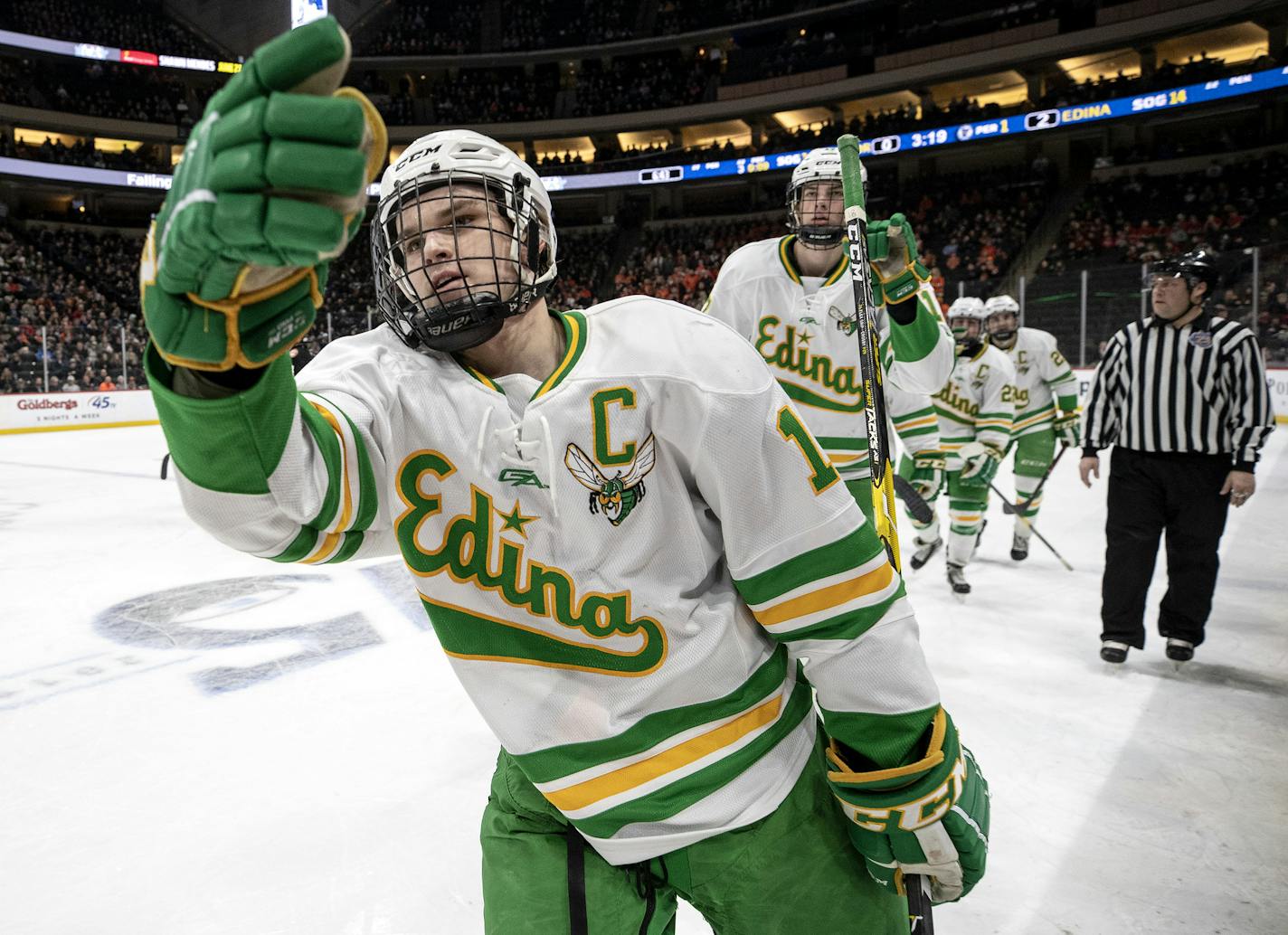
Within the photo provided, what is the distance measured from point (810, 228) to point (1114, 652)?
2.06 m

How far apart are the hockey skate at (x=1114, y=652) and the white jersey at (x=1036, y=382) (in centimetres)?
260

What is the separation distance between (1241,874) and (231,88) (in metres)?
2.42

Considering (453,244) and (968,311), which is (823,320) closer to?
(453,244)

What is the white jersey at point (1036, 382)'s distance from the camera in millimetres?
5824

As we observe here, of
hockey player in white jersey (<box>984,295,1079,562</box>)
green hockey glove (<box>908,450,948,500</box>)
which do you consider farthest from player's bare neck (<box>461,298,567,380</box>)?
hockey player in white jersey (<box>984,295,1079,562</box>)

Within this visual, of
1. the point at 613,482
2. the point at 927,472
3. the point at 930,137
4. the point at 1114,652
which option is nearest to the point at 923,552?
the point at 927,472

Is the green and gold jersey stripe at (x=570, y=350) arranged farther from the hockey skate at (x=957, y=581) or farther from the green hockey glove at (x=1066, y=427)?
the green hockey glove at (x=1066, y=427)

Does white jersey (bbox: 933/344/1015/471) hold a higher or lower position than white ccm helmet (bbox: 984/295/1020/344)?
lower

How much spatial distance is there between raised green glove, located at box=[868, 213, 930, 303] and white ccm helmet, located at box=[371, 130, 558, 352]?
1378 millimetres

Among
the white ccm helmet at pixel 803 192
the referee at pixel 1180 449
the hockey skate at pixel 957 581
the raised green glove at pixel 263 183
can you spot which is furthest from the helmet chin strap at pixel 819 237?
the hockey skate at pixel 957 581

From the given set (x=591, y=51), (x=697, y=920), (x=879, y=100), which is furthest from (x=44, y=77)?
(x=697, y=920)

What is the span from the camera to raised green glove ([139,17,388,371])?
64 centimetres

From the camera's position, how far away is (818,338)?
281cm

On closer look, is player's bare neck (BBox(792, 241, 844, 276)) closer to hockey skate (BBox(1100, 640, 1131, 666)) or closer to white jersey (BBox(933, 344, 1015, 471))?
hockey skate (BBox(1100, 640, 1131, 666))
